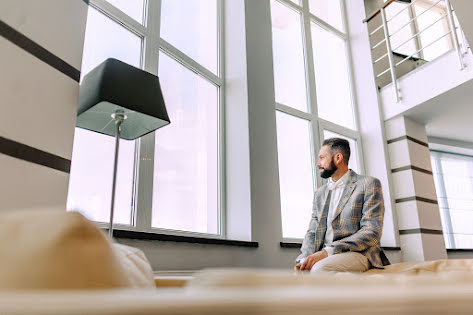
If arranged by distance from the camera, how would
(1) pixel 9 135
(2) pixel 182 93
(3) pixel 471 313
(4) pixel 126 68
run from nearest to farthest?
(3) pixel 471 313
(1) pixel 9 135
(4) pixel 126 68
(2) pixel 182 93

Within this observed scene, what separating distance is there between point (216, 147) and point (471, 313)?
10.8 ft

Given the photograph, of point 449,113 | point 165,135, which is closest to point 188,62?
point 165,135

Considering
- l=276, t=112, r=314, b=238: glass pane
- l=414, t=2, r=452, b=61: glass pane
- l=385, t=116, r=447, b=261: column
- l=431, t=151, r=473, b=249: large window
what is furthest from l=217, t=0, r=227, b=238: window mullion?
l=431, t=151, r=473, b=249: large window

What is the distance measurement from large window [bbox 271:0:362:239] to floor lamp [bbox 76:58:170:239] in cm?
219

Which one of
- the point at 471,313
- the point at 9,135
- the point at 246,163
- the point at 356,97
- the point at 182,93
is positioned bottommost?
the point at 471,313

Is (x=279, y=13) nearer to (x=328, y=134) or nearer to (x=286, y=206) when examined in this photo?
(x=328, y=134)

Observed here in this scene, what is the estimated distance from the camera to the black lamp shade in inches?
71.7

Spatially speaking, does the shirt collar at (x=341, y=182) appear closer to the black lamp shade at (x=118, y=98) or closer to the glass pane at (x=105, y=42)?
the black lamp shade at (x=118, y=98)

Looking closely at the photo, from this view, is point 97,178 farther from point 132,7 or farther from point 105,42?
point 132,7

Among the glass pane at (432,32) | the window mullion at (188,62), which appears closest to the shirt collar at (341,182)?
the window mullion at (188,62)

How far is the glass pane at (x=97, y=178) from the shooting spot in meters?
2.30

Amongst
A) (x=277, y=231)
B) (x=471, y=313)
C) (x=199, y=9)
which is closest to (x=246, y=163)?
(x=277, y=231)

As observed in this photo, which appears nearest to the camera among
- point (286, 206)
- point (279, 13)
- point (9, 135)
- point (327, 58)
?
point (9, 135)

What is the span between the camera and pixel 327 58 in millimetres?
5320
